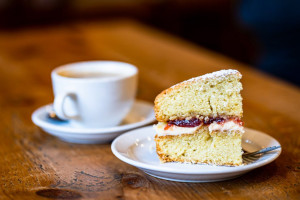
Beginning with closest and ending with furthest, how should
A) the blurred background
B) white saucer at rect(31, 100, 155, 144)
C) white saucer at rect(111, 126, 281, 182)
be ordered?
white saucer at rect(111, 126, 281, 182) < white saucer at rect(31, 100, 155, 144) < the blurred background

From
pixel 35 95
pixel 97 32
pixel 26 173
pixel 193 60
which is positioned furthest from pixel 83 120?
pixel 97 32

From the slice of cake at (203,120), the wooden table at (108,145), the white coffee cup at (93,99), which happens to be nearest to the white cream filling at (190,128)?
the slice of cake at (203,120)

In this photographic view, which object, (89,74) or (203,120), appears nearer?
(203,120)

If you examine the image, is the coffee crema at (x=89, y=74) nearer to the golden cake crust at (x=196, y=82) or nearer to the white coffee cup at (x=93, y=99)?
the white coffee cup at (x=93, y=99)

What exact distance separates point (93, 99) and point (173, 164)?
13.1 inches

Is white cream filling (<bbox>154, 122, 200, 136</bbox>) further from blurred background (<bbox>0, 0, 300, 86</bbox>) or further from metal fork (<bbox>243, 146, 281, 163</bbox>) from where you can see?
blurred background (<bbox>0, 0, 300, 86</bbox>)

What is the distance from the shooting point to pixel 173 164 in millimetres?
927

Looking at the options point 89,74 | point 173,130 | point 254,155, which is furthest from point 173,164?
point 89,74

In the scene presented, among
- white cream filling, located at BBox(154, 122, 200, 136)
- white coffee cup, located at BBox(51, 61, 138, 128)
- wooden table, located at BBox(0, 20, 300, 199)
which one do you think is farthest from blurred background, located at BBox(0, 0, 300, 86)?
white cream filling, located at BBox(154, 122, 200, 136)

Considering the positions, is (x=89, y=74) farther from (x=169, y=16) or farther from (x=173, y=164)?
(x=169, y=16)

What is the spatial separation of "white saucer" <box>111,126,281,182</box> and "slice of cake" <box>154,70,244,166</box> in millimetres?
31

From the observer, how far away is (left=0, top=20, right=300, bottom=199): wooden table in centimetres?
86

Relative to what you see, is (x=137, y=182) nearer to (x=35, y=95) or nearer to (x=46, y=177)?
(x=46, y=177)

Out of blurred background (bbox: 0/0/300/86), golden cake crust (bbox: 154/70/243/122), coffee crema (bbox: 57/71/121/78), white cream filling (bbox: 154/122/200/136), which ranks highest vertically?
golden cake crust (bbox: 154/70/243/122)
